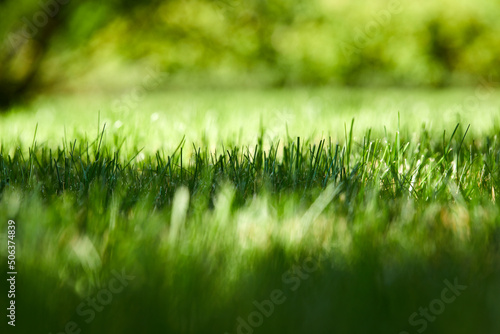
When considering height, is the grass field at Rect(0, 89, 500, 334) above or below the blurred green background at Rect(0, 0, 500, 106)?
below

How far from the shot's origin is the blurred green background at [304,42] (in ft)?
27.3

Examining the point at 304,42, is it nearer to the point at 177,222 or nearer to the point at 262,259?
the point at 177,222

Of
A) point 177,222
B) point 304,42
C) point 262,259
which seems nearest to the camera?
point 262,259

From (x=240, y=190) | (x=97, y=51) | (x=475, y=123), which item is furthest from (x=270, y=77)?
(x=240, y=190)

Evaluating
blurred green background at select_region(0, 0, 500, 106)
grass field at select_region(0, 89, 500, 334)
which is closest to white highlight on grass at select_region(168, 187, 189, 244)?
grass field at select_region(0, 89, 500, 334)

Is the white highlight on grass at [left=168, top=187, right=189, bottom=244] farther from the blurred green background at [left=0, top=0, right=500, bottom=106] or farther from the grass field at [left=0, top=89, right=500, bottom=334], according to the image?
the blurred green background at [left=0, top=0, right=500, bottom=106]

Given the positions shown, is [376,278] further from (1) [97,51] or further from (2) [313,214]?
(1) [97,51]

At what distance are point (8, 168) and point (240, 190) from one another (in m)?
0.85

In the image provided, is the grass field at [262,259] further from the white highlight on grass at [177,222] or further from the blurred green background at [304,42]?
the blurred green background at [304,42]

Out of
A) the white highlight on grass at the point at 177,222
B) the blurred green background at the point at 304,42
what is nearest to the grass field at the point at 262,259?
the white highlight on grass at the point at 177,222

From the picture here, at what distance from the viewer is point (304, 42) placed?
9.23 m

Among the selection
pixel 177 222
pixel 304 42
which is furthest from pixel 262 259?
pixel 304 42

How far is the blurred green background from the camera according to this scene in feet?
27.3

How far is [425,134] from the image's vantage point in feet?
7.39
